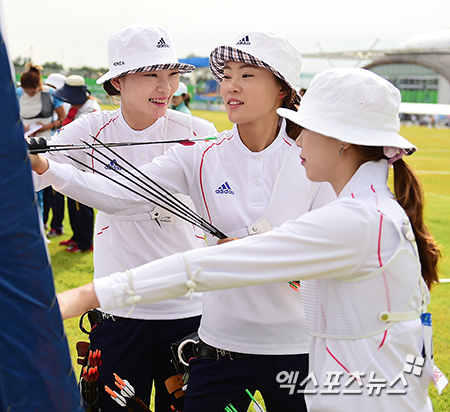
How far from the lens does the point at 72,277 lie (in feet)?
21.9

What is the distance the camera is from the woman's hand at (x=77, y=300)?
1545mm

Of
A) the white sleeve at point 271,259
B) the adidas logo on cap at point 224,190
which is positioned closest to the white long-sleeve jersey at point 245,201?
the adidas logo on cap at point 224,190

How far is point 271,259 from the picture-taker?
5.26 feet

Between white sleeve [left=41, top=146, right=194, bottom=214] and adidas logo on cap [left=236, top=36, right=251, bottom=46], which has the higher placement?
adidas logo on cap [left=236, top=36, right=251, bottom=46]

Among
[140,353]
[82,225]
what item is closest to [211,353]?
[140,353]

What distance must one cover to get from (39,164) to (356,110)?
1.30 metres

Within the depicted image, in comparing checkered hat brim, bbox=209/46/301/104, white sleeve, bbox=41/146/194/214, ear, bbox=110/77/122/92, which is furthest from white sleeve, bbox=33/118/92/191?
checkered hat brim, bbox=209/46/301/104

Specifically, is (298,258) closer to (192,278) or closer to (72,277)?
(192,278)

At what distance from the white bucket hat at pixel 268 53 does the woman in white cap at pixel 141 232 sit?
2.07 feet

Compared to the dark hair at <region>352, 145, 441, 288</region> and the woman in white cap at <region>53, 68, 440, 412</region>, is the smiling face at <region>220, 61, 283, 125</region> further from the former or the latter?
the dark hair at <region>352, 145, 441, 288</region>

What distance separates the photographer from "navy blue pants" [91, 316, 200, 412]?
9.18 ft

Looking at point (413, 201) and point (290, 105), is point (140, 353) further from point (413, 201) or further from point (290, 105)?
point (413, 201)

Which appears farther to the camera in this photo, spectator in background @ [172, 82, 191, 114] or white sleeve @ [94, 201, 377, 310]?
spectator in background @ [172, 82, 191, 114]

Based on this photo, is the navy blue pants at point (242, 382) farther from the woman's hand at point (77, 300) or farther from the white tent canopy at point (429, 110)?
the white tent canopy at point (429, 110)
